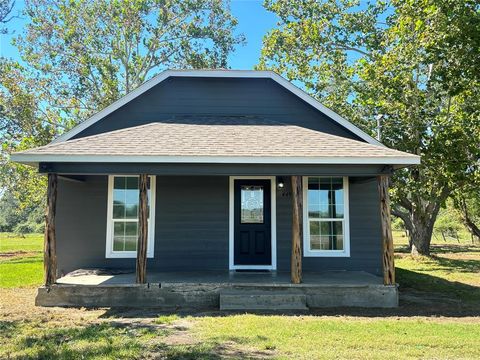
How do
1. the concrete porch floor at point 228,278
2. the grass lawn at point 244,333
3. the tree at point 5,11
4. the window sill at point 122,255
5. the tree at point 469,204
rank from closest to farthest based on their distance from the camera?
the grass lawn at point 244,333
the tree at point 5,11
the concrete porch floor at point 228,278
the window sill at point 122,255
the tree at point 469,204

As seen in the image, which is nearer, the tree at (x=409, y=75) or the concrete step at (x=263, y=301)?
the concrete step at (x=263, y=301)

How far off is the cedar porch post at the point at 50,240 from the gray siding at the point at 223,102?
3168mm

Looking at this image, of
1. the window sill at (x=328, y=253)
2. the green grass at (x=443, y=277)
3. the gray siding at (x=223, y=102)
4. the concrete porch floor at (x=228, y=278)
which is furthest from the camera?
the gray siding at (x=223, y=102)

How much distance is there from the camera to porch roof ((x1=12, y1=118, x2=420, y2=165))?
7.23 m

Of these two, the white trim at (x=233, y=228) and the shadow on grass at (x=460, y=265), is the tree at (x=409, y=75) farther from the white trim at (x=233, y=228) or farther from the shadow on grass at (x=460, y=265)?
the white trim at (x=233, y=228)

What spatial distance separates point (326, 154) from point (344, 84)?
12417mm

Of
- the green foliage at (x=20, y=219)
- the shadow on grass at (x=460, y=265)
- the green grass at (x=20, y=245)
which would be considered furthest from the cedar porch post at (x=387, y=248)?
the green foliage at (x=20, y=219)

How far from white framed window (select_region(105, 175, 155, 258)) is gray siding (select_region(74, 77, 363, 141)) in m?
1.66

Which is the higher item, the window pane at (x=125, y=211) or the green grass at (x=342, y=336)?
the window pane at (x=125, y=211)

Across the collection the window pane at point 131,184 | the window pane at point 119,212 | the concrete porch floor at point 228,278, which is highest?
the window pane at point 131,184

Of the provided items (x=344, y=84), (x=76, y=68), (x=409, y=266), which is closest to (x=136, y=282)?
(x=409, y=266)

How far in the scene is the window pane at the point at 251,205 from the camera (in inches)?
376

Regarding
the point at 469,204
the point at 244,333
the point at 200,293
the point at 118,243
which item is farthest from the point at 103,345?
the point at 469,204

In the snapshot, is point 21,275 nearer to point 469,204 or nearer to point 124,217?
point 124,217
